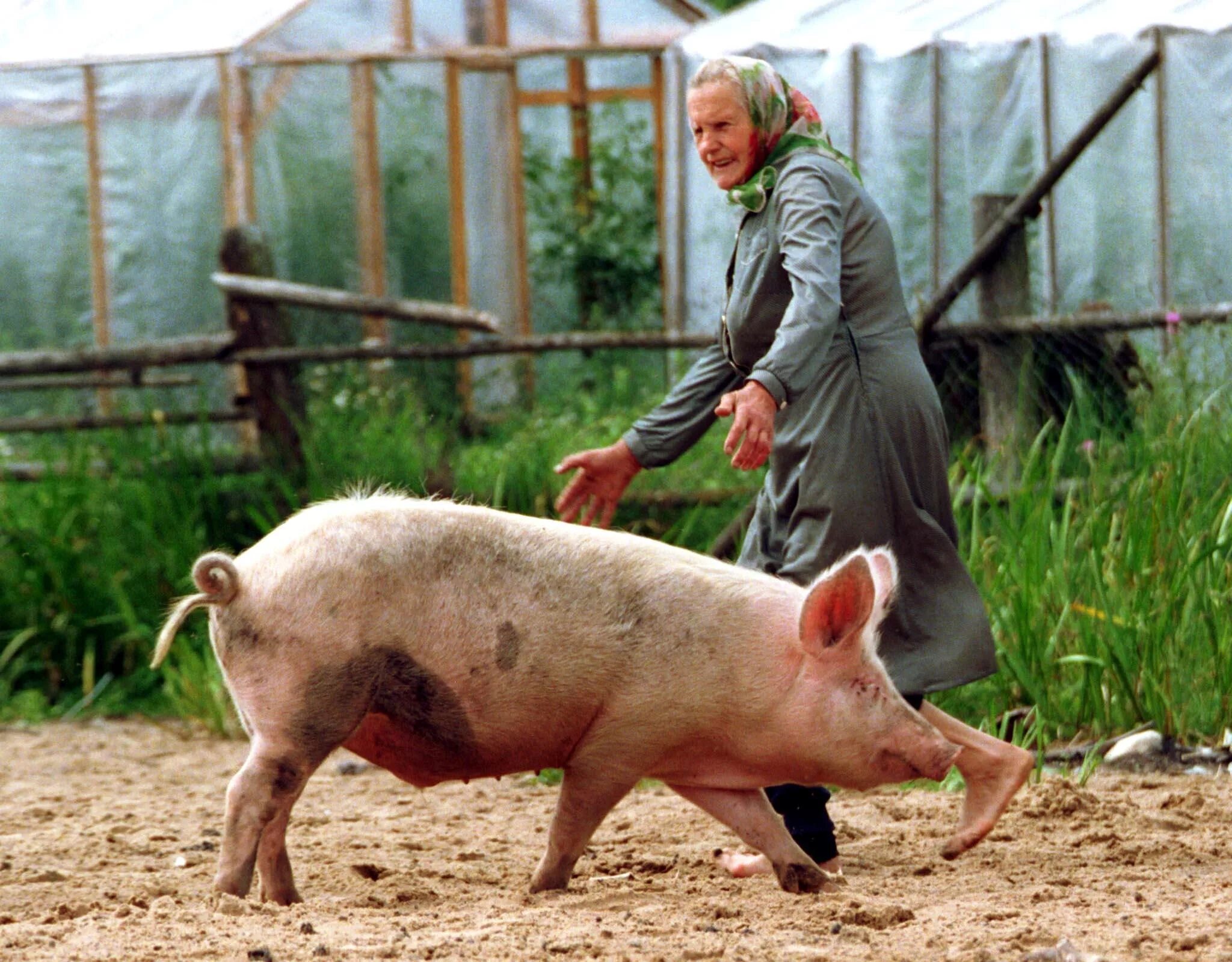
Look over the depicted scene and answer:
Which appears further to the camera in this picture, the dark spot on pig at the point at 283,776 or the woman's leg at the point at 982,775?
the woman's leg at the point at 982,775

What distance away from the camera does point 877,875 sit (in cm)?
393

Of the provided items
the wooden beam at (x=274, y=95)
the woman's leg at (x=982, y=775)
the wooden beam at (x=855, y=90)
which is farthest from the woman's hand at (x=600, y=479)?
the wooden beam at (x=274, y=95)

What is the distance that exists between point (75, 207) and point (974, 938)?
10.8 meters

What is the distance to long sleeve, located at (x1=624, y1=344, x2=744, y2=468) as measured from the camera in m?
4.23

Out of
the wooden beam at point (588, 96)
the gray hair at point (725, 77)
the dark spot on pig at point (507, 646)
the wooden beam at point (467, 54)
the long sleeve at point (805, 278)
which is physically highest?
the wooden beam at point (467, 54)

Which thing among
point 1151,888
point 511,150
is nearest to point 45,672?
point 1151,888

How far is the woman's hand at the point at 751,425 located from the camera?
11.5 feet

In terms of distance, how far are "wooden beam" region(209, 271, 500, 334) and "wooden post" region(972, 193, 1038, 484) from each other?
Result: 2314mm

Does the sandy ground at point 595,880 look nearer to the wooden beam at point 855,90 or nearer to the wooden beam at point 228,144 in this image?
the wooden beam at point 855,90

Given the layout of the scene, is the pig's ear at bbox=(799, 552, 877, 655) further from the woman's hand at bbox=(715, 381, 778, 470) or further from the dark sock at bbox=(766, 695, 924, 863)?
the dark sock at bbox=(766, 695, 924, 863)

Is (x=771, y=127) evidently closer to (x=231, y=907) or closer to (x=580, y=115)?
(x=231, y=907)

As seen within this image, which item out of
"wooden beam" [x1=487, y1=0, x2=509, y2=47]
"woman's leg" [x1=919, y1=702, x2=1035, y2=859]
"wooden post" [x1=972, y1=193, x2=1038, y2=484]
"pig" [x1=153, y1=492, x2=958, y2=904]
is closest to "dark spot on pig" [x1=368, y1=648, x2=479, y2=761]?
"pig" [x1=153, y1=492, x2=958, y2=904]

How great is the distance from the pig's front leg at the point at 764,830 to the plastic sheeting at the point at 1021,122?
5.21 metres

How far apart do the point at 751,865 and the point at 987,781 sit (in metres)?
0.52
